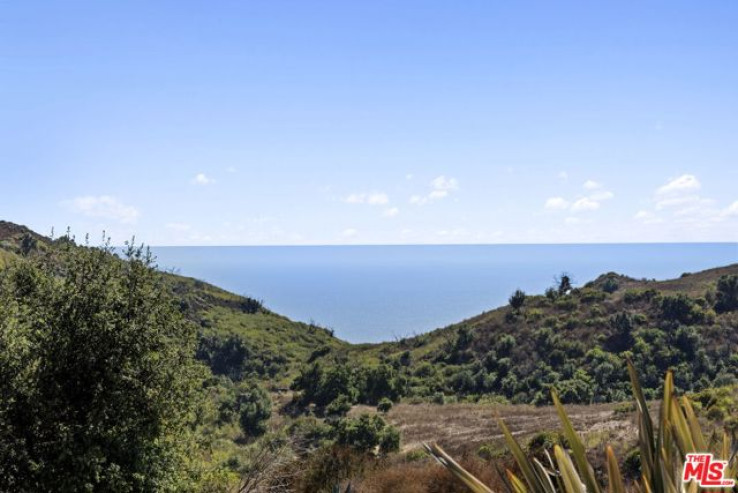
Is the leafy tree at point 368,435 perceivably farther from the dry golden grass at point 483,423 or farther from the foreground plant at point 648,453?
the foreground plant at point 648,453

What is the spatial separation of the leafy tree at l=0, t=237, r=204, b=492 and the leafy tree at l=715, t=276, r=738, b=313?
60.8m

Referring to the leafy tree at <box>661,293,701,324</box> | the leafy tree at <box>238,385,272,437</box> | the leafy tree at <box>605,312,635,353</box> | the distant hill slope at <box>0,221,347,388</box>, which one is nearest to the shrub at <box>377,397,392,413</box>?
the leafy tree at <box>238,385,272,437</box>

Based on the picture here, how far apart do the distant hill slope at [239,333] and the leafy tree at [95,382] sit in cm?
→ 4076

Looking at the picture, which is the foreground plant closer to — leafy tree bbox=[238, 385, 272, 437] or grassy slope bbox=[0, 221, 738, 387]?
leafy tree bbox=[238, 385, 272, 437]

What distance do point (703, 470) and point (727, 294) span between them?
224 feet

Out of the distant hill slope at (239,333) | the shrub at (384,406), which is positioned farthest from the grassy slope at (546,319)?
the shrub at (384,406)

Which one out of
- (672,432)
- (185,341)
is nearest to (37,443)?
(185,341)

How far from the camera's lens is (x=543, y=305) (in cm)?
7006

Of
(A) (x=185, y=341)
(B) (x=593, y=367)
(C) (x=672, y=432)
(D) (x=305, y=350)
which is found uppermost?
(C) (x=672, y=432)

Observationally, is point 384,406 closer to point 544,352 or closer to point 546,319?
point 544,352

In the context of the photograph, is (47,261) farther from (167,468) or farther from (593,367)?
(593,367)

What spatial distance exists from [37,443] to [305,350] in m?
73.0

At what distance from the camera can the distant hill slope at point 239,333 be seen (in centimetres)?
7256

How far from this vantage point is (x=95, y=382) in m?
14.9
